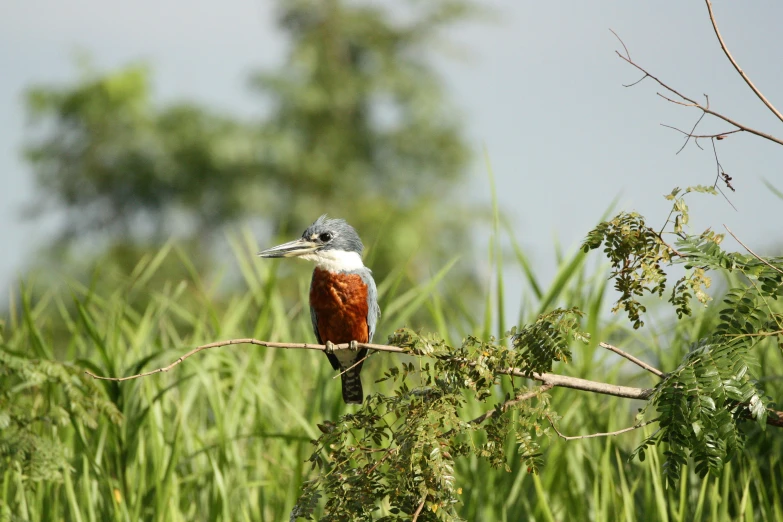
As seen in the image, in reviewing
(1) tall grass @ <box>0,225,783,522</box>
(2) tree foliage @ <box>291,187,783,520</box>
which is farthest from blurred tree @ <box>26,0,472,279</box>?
(2) tree foliage @ <box>291,187,783,520</box>

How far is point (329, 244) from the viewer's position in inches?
129

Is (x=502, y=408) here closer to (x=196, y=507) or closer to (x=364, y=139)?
(x=196, y=507)

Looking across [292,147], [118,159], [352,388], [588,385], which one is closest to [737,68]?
[588,385]

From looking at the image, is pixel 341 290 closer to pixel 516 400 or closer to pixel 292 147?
pixel 516 400

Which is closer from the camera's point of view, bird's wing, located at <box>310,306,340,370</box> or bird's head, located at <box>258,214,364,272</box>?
bird's head, located at <box>258,214,364,272</box>

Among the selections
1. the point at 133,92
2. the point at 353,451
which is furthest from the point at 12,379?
the point at 133,92

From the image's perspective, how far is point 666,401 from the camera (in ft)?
6.43

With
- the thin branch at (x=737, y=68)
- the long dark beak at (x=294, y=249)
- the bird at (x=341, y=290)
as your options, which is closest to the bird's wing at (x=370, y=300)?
the bird at (x=341, y=290)

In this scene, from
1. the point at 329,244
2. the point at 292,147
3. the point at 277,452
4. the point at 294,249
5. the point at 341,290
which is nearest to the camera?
the point at 294,249

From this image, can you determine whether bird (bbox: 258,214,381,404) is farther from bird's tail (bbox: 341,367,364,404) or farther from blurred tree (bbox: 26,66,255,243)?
blurred tree (bbox: 26,66,255,243)

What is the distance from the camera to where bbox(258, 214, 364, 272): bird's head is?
3.20 metres

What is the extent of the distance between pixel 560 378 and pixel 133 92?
72.2ft

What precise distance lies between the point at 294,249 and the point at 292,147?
17135mm

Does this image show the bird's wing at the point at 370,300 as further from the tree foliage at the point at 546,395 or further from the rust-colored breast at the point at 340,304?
the tree foliage at the point at 546,395
